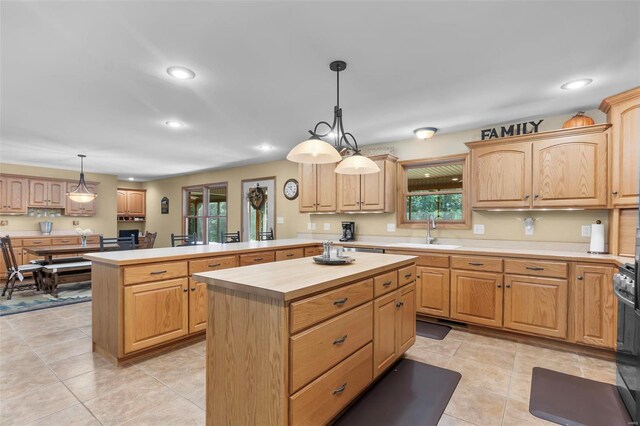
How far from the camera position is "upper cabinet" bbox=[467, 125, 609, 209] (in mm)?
2994

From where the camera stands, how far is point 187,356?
279 centimetres

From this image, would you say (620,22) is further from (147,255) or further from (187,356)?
(187,356)

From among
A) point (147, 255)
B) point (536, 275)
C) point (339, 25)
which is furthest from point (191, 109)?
point (536, 275)

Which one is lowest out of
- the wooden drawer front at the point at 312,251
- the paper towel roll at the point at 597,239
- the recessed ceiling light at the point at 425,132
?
the wooden drawer front at the point at 312,251

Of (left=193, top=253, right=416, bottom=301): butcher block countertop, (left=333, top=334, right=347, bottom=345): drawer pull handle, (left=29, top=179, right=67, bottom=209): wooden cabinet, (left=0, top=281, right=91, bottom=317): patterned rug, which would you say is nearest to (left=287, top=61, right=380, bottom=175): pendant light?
(left=193, top=253, right=416, bottom=301): butcher block countertop

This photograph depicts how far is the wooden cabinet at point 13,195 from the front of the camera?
6.15m

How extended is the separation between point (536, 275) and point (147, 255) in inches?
141

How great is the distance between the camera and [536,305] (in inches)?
119

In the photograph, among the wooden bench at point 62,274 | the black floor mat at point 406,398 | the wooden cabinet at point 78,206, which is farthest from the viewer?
the wooden cabinet at point 78,206

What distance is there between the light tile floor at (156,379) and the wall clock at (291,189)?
3220 mm

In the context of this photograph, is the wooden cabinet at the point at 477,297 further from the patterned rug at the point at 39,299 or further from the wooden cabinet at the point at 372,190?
the patterned rug at the point at 39,299

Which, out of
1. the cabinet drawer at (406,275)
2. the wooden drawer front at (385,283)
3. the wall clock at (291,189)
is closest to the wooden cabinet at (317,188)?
the wall clock at (291,189)

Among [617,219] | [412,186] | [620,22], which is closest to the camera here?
[620,22]

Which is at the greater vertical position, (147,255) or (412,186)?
(412,186)
